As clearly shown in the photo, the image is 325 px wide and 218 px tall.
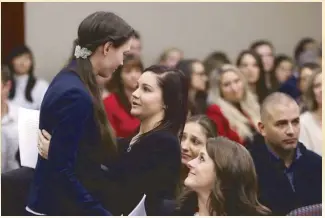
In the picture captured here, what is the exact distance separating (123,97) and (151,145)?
0.30 metres

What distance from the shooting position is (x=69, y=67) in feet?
12.4

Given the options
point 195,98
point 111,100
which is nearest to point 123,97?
point 111,100

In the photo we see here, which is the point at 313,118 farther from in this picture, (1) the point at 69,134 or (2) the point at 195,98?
(1) the point at 69,134

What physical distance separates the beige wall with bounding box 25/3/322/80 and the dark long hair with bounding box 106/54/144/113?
10 cm

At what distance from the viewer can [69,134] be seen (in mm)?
3688

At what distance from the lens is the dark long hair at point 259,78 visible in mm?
4086

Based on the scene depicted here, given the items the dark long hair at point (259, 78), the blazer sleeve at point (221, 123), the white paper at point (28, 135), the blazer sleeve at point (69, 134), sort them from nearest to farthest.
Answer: the blazer sleeve at point (69, 134) < the white paper at point (28, 135) < the blazer sleeve at point (221, 123) < the dark long hair at point (259, 78)

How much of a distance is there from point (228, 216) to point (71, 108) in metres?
1.03

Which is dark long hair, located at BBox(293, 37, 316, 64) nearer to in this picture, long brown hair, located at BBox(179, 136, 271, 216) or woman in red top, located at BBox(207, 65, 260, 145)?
woman in red top, located at BBox(207, 65, 260, 145)

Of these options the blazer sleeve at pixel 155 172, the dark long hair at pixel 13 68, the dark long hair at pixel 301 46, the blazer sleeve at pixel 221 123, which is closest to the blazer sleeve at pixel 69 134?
the blazer sleeve at pixel 155 172

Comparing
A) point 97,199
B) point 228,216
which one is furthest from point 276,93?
point 97,199

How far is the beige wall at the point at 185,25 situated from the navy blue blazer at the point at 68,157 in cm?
21

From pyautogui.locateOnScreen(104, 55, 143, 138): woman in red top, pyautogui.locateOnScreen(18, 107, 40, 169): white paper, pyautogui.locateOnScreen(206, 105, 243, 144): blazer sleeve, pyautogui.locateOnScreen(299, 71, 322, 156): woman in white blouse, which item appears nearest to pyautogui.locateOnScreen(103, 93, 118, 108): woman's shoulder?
pyautogui.locateOnScreen(104, 55, 143, 138): woman in red top

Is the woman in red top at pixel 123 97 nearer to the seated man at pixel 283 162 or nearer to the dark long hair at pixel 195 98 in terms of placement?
the dark long hair at pixel 195 98
